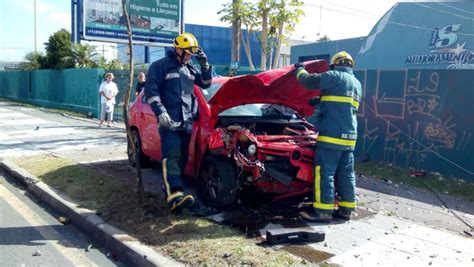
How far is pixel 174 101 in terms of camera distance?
209 inches

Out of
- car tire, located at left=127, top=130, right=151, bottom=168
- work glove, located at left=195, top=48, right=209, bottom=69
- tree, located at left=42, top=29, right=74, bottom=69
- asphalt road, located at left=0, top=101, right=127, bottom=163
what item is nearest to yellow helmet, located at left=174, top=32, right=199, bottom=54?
work glove, located at left=195, top=48, right=209, bottom=69

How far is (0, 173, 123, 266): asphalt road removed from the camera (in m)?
4.32

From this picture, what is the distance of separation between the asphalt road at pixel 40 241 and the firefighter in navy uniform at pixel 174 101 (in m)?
1.09

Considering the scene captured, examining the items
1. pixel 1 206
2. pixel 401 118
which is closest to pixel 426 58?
pixel 401 118

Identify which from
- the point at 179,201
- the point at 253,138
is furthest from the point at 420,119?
the point at 179,201

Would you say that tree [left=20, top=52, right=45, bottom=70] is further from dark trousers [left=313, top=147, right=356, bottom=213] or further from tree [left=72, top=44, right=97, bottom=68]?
dark trousers [left=313, top=147, right=356, bottom=213]

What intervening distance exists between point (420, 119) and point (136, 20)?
39.2 feet

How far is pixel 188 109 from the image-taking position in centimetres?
544

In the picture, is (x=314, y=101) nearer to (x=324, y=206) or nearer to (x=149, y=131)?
(x=324, y=206)

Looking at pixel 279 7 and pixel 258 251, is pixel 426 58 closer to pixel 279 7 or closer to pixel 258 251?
pixel 279 7

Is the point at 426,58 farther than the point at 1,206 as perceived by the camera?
Yes

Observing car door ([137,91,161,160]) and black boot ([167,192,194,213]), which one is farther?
car door ([137,91,161,160])

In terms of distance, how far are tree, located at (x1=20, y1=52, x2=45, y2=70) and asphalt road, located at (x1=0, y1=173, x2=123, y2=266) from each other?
25.7 metres

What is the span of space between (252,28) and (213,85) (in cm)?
865
